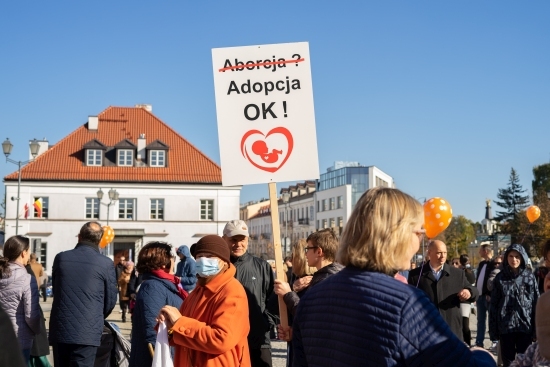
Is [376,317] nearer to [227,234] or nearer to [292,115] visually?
[292,115]

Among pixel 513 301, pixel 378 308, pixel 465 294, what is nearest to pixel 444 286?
pixel 465 294

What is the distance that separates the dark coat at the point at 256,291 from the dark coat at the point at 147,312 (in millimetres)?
1040

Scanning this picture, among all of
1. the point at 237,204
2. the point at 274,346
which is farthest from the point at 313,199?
the point at 274,346

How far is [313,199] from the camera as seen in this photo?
12406 centimetres

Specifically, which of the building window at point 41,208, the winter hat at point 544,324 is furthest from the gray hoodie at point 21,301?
the building window at point 41,208

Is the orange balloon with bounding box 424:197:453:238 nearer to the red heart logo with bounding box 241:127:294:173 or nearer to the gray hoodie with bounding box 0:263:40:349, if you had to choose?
the gray hoodie with bounding box 0:263:40:349

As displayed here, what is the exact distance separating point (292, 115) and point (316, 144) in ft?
0.99

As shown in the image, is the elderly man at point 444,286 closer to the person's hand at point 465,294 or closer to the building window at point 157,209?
the person's hand at point 465,294

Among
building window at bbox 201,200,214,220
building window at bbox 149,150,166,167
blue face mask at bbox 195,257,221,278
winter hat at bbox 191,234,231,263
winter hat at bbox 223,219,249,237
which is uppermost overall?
building window at bbox 149,150,166,167

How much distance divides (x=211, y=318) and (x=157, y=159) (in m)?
62.4

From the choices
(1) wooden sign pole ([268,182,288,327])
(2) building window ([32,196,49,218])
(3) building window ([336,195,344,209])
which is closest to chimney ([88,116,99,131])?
(2) building window ([32,196,49,218])

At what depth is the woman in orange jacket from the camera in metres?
4.98

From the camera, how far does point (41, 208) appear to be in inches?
2488

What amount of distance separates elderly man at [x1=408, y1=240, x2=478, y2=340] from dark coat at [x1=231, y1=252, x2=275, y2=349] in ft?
9.91
